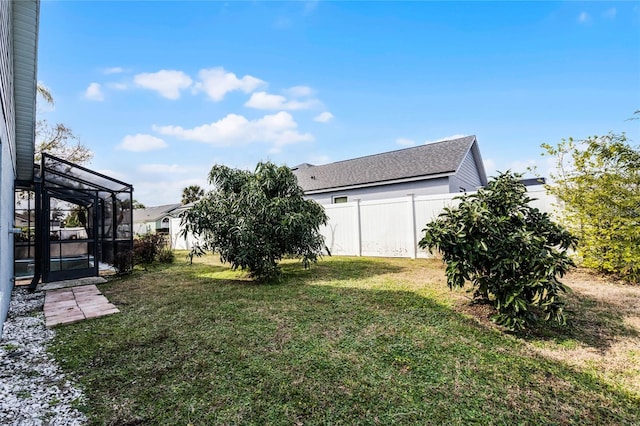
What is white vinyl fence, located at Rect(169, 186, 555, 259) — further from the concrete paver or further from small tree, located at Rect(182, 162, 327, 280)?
the concrete paver

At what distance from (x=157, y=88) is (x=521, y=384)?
11.5 metres

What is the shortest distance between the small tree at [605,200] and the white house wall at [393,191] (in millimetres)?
5790

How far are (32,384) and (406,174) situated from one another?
13.0m

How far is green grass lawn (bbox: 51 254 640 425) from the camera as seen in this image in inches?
82.2

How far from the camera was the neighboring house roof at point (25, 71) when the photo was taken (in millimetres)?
4586

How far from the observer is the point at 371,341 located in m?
3.24

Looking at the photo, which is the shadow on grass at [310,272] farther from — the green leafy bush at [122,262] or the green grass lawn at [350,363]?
the green grass lawn at [350,363]

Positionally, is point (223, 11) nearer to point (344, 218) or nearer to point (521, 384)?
point (344, 218)

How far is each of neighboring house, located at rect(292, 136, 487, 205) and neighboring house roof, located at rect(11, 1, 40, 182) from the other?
26.5 feet

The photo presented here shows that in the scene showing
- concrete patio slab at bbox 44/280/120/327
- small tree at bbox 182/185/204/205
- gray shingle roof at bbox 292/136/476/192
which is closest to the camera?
concrete patio slab at bbox 44/280/120/327

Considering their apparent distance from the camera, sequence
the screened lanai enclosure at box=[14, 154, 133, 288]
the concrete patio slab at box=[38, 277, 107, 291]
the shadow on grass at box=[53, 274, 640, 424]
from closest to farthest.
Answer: the shadow on grass at box=[53, 274, 640, 424]
the concrete patio slab at box=[38, 277, 107, 291]
the screened lanai enclosure at box=[14, 154, 133, 288]

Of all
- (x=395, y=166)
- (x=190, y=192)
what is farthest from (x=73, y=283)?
(x=190, y=192)

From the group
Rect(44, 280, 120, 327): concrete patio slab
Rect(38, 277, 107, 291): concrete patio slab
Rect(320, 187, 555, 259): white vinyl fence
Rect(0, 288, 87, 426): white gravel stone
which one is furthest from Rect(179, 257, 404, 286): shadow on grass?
Rect(0, 288, 87, 426): white gravel stone

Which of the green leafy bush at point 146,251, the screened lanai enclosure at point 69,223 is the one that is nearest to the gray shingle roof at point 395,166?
the green leafy bush at point 146,251
